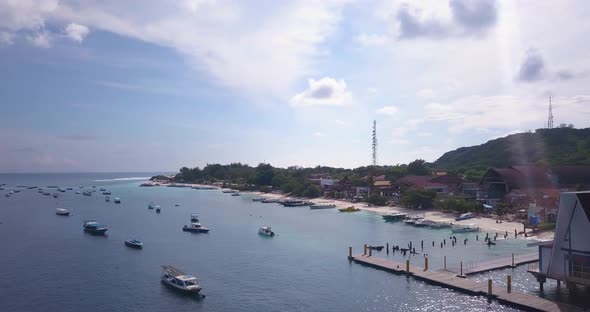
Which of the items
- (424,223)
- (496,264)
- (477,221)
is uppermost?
(477,221)

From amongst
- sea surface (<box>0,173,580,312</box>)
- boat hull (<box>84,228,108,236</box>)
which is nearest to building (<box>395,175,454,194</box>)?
sea surface (<box>0,173,580,312</box>)

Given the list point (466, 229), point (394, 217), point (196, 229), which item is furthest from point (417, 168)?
point (196, 229)

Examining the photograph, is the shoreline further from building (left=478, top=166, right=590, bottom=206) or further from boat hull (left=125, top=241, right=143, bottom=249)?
boat hull (left=125, top=241, right=143, bottom=249)

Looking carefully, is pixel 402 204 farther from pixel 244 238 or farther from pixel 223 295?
pixel 223 295

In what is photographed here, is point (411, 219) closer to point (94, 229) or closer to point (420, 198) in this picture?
point (420, 198)

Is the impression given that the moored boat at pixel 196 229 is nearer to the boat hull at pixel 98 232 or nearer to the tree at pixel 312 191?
the boat hull at pixel 98 232

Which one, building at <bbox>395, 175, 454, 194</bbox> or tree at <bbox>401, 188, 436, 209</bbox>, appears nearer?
tree at <bbox>401, 188, 436, 209</bbox>
